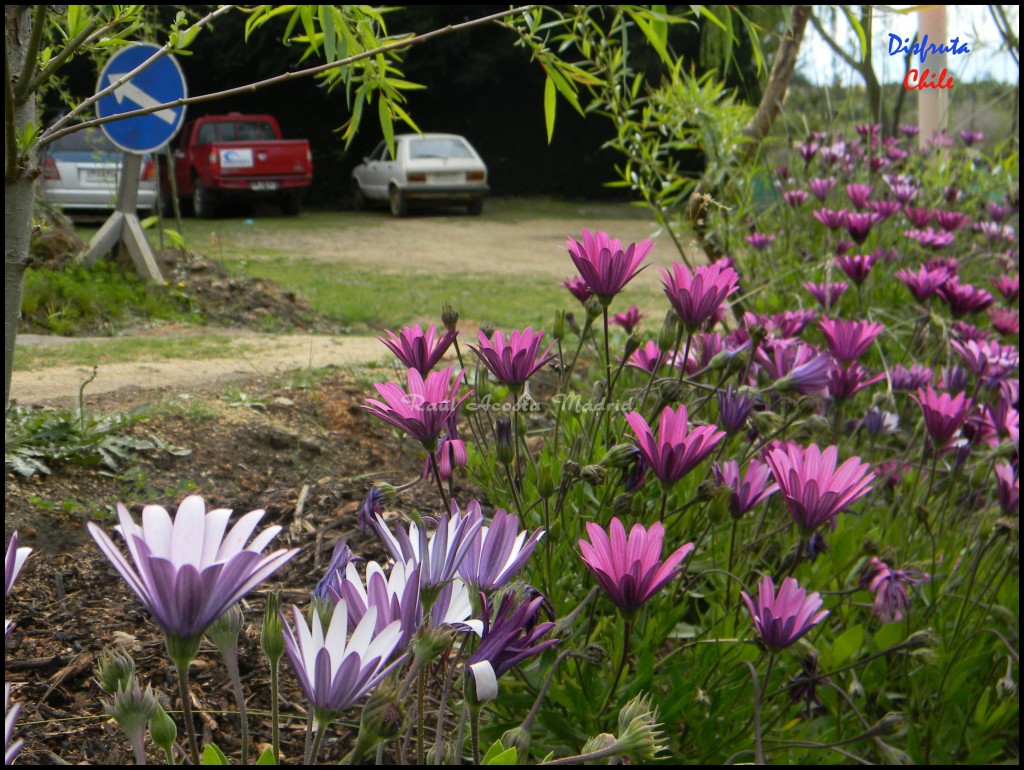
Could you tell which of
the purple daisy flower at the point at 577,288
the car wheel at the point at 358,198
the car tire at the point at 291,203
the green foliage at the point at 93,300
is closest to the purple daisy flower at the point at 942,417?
the purple daisy flower at the point at 577,288

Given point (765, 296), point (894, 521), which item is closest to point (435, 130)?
point (765, 296)

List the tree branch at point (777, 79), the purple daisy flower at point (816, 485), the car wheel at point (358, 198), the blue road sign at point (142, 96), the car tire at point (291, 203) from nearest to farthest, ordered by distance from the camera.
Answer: the purple daisy flower at point (816, 485), the blue road sign at point (142, 96), the tree branch at point (777, 79), the car tire at point (291, 203), the car wheel at point (358, 198)

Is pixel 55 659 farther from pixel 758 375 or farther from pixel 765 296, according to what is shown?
pixel 765 296

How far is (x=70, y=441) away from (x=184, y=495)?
1.00ft

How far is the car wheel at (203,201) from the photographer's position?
47.3ft

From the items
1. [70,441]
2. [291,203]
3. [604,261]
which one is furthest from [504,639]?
[291,203]

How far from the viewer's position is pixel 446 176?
1594 cm

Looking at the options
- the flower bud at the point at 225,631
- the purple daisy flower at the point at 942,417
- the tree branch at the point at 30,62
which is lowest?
the purple daisy flower at the point at 942,417

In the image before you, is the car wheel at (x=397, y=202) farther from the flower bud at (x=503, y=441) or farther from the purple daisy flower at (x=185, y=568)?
the purple daisy flower at (x=185, y=568)

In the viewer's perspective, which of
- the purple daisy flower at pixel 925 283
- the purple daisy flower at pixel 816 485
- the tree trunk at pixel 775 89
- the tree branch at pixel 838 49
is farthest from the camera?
the tree trunk at pixel 775 89

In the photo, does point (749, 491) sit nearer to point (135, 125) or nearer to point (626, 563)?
point (626, 563)

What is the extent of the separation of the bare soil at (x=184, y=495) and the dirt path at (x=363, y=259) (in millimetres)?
19

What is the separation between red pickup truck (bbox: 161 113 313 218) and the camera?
14105 millimetres

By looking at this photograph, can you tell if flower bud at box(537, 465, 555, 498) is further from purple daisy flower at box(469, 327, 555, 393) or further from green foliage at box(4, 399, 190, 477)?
green foliage at box(4, 399, 190, 477)
